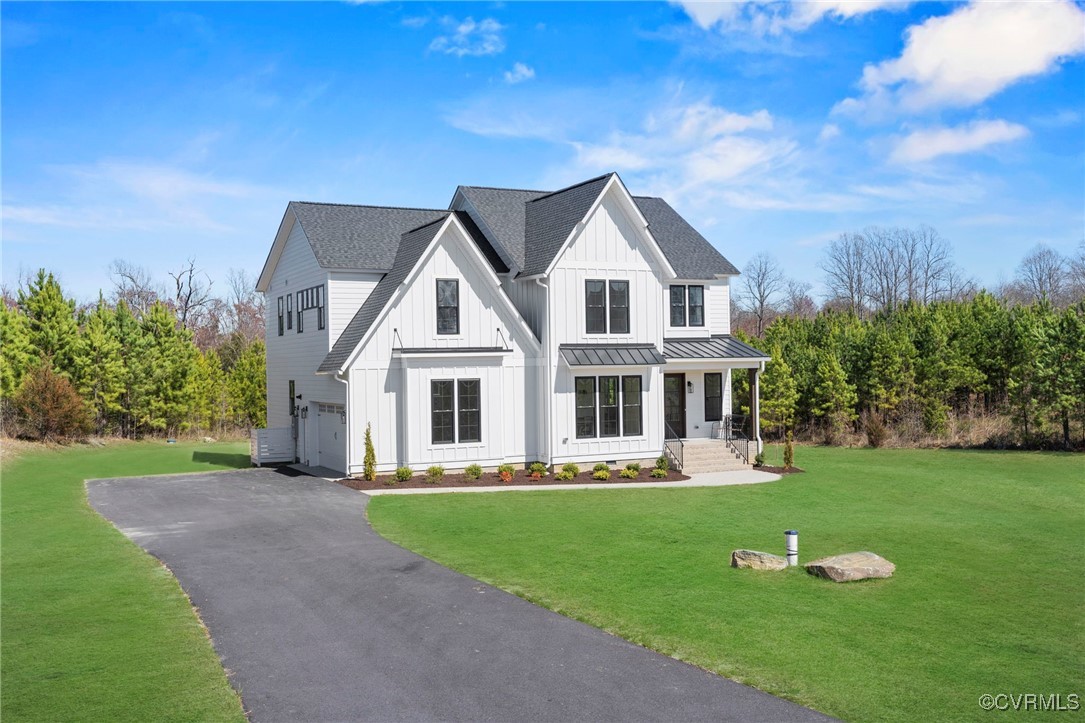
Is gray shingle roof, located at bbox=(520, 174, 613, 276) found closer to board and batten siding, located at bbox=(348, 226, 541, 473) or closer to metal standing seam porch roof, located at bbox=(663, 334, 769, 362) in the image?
board and batten siding, located at bbox=(348, 226, 541, 473)

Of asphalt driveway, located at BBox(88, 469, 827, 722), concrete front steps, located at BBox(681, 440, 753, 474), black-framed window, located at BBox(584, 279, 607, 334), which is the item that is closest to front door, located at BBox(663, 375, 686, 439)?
concrete front steps, located at BBox(681, 440, 753, 474)

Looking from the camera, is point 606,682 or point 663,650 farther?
point 663,650

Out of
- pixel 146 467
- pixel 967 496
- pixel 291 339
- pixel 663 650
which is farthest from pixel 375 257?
pixel 663 650

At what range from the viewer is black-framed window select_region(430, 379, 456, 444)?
83.3 feet

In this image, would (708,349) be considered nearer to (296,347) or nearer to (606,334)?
(606,334)

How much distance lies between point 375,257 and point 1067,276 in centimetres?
7364

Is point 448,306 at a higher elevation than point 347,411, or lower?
higher

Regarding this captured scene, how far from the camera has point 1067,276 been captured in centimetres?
7831

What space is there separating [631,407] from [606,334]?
251 cm

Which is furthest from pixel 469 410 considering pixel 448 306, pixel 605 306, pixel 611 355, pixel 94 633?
pixel 94 633

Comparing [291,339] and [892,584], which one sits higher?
[291,339]

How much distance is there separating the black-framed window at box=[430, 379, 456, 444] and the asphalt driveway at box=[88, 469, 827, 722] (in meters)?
8.69

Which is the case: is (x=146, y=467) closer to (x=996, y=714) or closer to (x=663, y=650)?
(x=663, y=650)

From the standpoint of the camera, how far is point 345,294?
2731cm
